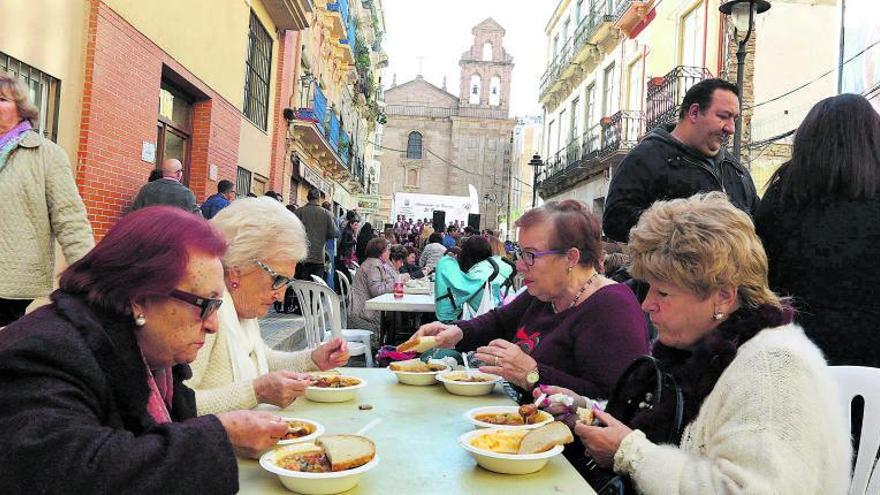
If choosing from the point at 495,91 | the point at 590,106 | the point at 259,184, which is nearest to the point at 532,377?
the point at 259,184

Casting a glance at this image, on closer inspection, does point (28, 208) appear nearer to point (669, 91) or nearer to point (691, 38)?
point (669, 91)

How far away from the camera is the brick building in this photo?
5.98 meters

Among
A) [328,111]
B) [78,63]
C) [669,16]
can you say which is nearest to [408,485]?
[78,63]

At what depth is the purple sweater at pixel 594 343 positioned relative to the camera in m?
2.61

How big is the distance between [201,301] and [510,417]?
3.87 feet

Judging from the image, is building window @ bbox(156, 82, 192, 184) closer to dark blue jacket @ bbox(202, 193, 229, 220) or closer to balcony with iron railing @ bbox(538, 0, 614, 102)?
dark blue jacket @ bbox(202, 193, 229, 220)

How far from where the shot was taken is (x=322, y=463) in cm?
175

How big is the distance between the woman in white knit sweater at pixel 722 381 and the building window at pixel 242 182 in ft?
34.2

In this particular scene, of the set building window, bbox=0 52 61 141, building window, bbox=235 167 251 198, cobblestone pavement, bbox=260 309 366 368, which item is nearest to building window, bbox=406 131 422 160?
building window, bbox=235 167 251 198

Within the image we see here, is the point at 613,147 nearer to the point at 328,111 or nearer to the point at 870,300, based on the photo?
the point at 328,111

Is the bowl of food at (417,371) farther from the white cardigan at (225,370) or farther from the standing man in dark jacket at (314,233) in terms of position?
the standing man in dark jacket at (314,233)

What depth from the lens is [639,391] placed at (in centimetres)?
206

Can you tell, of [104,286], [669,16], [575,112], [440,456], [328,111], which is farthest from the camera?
[575,112]

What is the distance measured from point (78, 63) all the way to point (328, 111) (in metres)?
14.4
